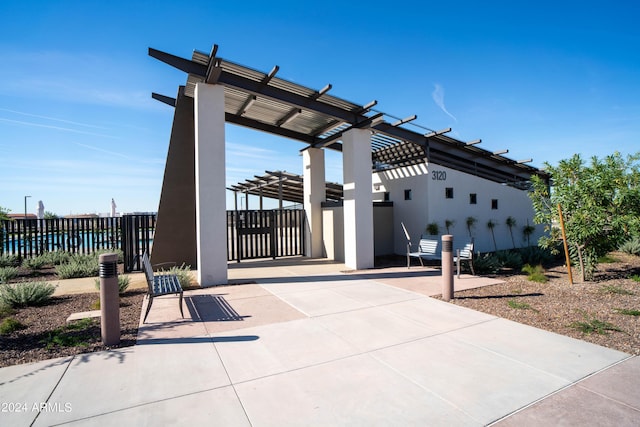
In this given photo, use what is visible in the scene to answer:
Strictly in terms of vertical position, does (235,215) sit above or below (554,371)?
above

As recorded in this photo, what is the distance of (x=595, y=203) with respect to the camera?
7594 millimetres

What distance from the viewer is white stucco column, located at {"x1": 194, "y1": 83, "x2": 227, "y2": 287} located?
7926 mm

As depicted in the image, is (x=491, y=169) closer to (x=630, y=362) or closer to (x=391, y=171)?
(x=391, y=171)

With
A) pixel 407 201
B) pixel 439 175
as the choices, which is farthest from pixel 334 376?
pixel 439 175

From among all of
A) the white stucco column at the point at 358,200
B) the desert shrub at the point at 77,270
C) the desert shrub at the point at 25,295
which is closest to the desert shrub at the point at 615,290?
the white stucco column at the point at 358,200

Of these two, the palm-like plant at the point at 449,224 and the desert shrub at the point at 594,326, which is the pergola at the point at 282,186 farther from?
the desert shrub at the point at 594,326

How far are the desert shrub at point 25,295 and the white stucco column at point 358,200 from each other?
7.23 meters

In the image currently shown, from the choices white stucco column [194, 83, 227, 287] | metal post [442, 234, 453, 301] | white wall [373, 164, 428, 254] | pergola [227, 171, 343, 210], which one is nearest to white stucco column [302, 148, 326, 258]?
pergola [227, 171, 343, 210]

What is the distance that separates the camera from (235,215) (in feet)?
39.4

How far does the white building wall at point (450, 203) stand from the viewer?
40.3 ft

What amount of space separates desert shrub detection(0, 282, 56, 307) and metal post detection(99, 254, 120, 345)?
3314mm

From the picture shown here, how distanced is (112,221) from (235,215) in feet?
15.3

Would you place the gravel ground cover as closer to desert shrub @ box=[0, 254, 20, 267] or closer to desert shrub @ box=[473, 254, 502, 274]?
desert shrub @ box=[473, 254, 502, 274]

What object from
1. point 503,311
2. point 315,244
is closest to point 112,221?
point 315,244
